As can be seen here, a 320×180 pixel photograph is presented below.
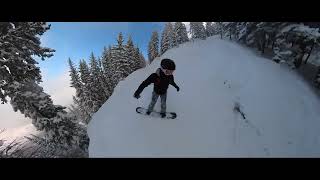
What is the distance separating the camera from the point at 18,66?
8.83 m

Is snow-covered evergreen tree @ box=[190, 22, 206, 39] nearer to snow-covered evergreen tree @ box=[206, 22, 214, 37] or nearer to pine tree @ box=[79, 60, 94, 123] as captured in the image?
snow-covered evergreen tree @ box=[206, 22, 214, 37]

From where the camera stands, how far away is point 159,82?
8688 millimetres

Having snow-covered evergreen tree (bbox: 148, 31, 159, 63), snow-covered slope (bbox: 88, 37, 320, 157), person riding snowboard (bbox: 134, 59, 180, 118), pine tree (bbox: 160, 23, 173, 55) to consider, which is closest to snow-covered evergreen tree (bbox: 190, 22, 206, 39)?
pine tree (bbox: 160, 23, 173, 55)

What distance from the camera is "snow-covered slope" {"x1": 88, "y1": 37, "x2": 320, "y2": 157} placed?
22.8ft

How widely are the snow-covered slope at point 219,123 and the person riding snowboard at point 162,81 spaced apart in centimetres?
53

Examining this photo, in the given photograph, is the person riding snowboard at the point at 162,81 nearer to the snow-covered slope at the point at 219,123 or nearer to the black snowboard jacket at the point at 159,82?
the black snowboard jacket at the point at 159,82

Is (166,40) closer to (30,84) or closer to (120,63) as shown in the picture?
(120,63)

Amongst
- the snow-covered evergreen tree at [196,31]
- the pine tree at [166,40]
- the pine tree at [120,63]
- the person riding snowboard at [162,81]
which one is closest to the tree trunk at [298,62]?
the person riding snowboard at [162,81]

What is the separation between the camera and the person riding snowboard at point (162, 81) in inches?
324

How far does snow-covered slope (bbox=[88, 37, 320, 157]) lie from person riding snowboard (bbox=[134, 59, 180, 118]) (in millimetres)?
532

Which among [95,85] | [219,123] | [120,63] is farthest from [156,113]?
[95,85]

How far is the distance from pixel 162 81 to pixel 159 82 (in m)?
0.10
